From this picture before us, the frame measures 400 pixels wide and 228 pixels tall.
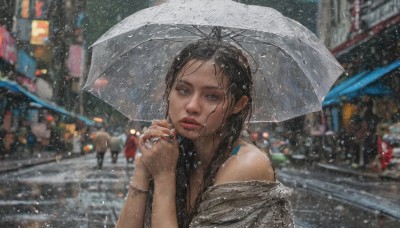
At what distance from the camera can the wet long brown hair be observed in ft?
7.20

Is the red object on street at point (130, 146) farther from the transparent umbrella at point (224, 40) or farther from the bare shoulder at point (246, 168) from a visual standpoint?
the bare shoulder at point (246, 168)

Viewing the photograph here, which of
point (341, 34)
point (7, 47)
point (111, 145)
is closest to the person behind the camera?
point (111, 145)

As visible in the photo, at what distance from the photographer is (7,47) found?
112ft

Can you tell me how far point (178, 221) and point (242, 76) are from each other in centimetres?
52

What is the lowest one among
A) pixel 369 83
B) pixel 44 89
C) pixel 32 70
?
pixel 44 89

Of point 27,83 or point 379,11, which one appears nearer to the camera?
point 379,11

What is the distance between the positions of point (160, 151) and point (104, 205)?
9.34m

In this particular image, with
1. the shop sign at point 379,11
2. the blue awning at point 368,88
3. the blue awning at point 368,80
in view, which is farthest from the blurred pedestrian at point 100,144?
the shop sign at point 379,11

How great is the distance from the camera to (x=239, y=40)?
2725 millimetres

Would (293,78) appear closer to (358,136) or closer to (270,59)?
(270,59)

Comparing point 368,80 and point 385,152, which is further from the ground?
point 368,80

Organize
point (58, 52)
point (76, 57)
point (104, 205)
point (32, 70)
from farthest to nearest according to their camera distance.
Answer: point (76, 57), point (58, 52), point (32, 70), point (104, 205)

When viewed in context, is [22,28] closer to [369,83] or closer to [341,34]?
[341,34]

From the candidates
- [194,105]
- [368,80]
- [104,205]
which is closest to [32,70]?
[368,80]
